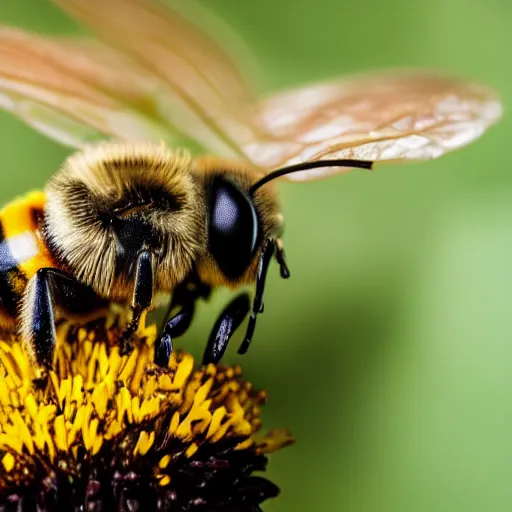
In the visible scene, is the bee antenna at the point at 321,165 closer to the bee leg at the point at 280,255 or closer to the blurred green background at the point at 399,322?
the bee leg at the point at 280,255

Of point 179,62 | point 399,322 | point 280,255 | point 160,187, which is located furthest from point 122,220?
point 399,322

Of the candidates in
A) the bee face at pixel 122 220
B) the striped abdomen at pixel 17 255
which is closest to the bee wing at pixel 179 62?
the bee face at pixel 122 220

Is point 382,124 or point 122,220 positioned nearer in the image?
point 382,124

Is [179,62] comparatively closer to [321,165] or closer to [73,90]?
[73,90]

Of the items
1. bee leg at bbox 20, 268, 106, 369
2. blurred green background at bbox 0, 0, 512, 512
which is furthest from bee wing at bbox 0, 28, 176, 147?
blurred green background at bbox 0, 0, 512, 512

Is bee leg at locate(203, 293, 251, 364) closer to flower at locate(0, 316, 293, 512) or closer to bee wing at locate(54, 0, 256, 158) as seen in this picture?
flower at locate(0, 316, 293, 512)

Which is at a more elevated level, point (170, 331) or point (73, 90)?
point (73, 90)

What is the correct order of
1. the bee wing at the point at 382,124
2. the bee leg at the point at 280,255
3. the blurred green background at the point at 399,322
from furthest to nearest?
the blurred green background at the point at 399,322
the bee leg at the point at 280,255
the bee wing at the point at 382,124
